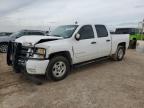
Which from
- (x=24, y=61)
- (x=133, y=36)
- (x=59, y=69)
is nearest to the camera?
(x=24, y=61)

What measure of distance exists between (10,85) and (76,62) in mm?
2270

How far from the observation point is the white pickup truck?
5660 millimetres

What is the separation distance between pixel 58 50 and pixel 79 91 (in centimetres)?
144

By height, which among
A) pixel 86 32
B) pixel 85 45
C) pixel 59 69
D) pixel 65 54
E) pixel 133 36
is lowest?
pixel 59 69

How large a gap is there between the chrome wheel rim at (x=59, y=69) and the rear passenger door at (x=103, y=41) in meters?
1.96

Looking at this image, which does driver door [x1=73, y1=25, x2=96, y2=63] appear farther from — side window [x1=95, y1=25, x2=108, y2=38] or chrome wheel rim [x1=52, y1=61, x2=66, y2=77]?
Result: chrome wheel rim [x1=52, y1=61, x2=66, y2=77]

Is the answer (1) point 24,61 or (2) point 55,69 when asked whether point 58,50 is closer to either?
(2) point 55,69

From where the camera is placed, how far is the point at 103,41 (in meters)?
7.80

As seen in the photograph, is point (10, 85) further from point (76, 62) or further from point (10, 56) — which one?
point (76, 62)

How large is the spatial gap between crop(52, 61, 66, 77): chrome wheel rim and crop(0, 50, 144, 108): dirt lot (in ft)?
0.92

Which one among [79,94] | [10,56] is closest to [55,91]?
[79,94]

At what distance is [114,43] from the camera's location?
8656 mm

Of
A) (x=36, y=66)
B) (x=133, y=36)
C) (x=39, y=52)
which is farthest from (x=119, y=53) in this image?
(x=133, y=36)

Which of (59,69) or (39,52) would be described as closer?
(39,52)
